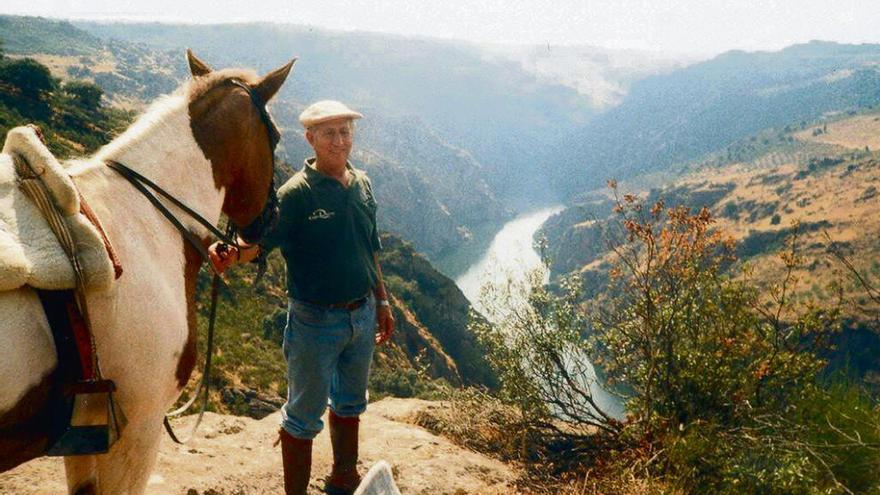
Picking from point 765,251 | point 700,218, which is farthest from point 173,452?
point 765,251

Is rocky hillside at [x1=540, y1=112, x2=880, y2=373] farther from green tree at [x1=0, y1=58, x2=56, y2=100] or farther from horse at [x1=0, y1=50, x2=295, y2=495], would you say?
green tree at [x1=0, y1=58, x2=56, y2=100]

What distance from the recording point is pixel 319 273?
308 centimetres

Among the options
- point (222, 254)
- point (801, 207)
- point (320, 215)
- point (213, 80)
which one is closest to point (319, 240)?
point (320, 215)

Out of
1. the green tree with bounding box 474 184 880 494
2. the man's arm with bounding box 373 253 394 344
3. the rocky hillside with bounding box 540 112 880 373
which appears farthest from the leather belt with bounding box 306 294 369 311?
the rocky hillside with bounding box 540 112 880 373

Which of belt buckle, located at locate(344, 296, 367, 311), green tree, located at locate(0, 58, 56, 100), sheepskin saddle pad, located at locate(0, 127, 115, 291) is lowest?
belt buckle, located at locate(344, 296, 367, 311)

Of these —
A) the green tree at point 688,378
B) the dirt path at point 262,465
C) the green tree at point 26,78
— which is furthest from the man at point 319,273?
the green tree at point 26,78

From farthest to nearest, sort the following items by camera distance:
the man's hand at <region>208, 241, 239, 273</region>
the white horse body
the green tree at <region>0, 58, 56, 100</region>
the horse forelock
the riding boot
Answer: the green tree at <region>0, 58, 56, 100</region>
the riding boot
the man's hand at <region>208, 241, 239, 273</region>
the horse forelock
the white horse body

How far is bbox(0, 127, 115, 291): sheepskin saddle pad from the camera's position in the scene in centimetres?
156

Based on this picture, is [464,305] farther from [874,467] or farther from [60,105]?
[874,467]

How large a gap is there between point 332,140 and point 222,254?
911 mm

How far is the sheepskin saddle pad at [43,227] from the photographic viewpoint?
5.12ft

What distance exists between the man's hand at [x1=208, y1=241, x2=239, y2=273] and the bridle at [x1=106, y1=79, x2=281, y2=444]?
0.05 m

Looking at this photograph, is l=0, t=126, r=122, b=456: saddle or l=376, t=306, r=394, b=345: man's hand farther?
l=376, t=306, r=394, b=345: man's hand

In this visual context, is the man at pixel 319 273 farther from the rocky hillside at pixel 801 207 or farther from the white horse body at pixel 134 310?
the rocky hillside at pixel 801 207
